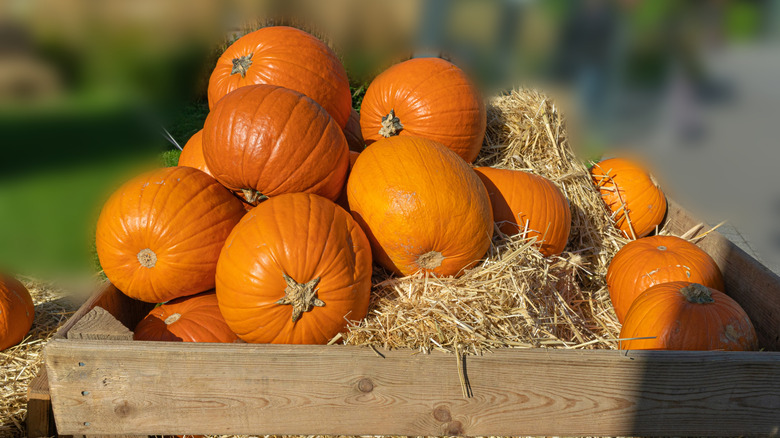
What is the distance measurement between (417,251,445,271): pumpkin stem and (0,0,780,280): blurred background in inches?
67.5

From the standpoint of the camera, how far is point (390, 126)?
113 inches

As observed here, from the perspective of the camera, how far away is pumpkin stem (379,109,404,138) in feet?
9.43

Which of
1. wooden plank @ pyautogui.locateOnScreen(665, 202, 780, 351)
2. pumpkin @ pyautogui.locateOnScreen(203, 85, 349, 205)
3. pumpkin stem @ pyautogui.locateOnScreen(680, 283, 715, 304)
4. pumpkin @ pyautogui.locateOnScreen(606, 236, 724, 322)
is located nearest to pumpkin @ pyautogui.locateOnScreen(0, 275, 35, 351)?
pumpkin @ pyautogui.locateOnScreen(203, 85, 349, 205)

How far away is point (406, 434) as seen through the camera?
1.94 metres

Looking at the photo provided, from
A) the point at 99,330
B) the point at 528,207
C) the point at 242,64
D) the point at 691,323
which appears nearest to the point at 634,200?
the point at 528,207

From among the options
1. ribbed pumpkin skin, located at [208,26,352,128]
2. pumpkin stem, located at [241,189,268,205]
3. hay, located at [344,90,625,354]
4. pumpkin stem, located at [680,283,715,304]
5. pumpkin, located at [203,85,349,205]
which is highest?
ribbed pumpkin skin, located at [208,26,352,128]

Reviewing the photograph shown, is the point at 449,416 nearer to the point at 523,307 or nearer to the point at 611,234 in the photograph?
the point at 523,307

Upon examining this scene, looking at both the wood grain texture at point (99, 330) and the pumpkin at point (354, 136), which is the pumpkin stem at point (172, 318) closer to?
the wood grain texture at point (99, 330)

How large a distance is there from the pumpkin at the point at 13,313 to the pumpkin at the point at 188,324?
3.74ft

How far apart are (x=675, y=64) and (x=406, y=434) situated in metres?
4.50

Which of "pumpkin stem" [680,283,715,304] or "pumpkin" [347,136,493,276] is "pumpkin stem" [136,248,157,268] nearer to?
"pumpkin" [347,136,493,276]

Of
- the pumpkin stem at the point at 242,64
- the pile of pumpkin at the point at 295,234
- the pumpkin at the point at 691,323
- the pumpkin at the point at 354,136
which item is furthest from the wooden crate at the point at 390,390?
the pumpkin at the point at 354,136

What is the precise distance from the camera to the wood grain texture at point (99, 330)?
1.88 m

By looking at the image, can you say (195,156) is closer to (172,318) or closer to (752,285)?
(172,318)
